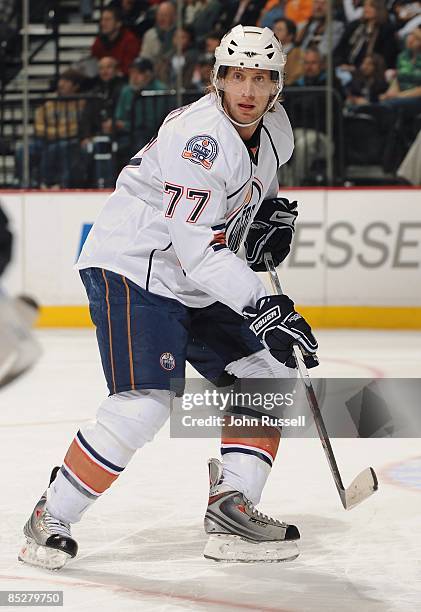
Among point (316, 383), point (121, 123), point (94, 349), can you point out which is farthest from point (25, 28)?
point (316, 383)

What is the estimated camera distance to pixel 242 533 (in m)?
2.62

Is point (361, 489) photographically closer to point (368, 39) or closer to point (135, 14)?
point (368, 39)

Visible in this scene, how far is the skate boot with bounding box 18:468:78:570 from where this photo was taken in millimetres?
2496

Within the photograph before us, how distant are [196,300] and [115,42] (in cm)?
609

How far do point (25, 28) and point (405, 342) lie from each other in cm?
321

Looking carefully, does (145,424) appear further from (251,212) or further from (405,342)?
(405,342)

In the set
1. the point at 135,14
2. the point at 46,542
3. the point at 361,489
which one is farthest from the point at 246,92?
the point at 135,14

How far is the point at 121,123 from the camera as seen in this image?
7871 millimetres

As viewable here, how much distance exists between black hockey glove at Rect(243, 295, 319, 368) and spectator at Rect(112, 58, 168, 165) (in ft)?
17.7

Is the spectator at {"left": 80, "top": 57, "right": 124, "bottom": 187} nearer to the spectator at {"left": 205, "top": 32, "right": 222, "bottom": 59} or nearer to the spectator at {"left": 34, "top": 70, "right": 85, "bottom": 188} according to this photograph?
the spectator at {"left": 34, "top": 70, "right": 85, "bottom": 188}

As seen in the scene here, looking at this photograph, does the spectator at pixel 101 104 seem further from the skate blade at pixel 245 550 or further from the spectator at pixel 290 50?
the skate blade at pixel 245 550

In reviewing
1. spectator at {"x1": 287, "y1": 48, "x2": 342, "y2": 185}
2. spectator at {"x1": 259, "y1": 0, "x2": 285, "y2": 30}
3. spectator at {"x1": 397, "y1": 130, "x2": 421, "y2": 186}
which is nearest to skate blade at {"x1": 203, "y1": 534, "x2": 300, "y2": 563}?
spectator at {"x1": 287, "y1": 48, "x2": 342, "y2": 185}

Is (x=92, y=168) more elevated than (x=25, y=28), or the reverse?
(x=25, y=28)

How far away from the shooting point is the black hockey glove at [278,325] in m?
2.44
